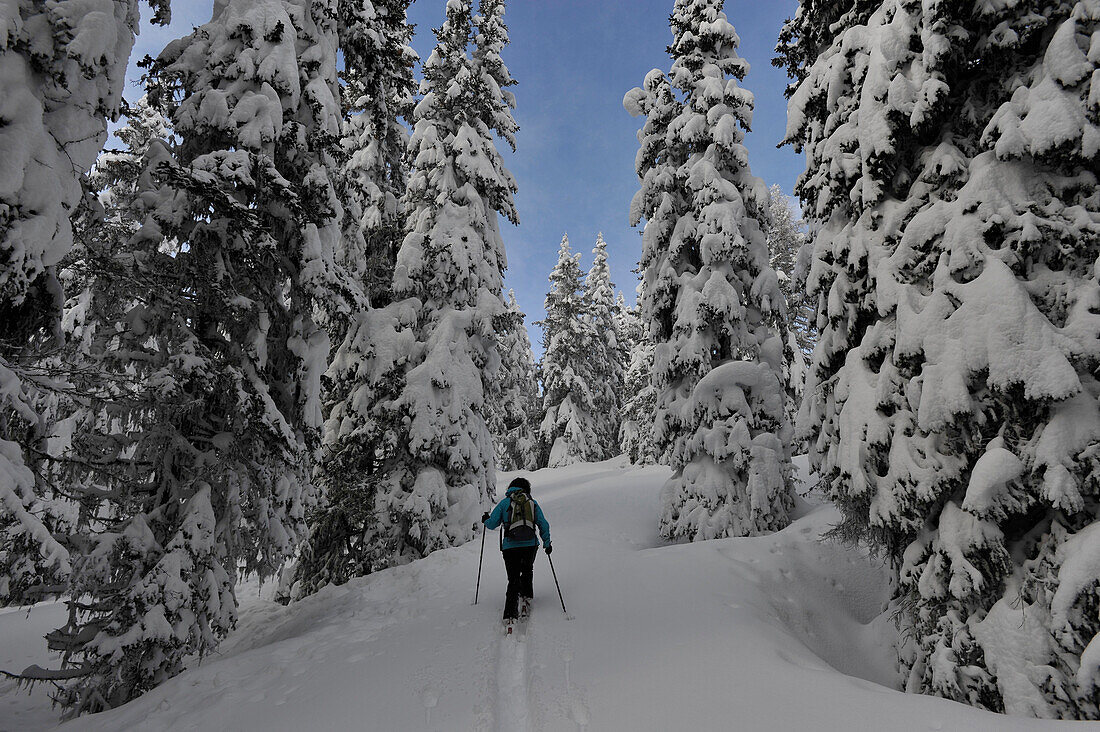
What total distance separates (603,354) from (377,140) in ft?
77.0

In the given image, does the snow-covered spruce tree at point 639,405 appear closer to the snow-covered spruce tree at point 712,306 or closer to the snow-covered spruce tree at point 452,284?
the snow-covered spruce tree at point 712,306

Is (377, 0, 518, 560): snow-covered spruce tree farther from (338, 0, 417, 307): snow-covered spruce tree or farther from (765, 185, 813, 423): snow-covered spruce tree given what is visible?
(765, 185, 813, 423): snow-covered spruce tree

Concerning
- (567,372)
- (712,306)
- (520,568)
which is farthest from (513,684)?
(567,372)

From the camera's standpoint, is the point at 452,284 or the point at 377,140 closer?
the point at 452,284

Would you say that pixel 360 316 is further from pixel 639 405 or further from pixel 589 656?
A: pixel 639 405

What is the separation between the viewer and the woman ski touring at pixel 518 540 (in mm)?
7102

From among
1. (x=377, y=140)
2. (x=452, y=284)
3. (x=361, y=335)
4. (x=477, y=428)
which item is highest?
(x=377, y=140)

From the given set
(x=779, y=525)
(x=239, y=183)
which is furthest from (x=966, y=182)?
(x=239, y=183)

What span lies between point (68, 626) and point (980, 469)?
1050 cm

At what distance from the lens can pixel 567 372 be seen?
3284cm

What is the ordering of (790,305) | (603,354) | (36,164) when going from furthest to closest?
(603,354)
(790,305)
(36,164)

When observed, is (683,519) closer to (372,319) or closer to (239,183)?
(372,319)

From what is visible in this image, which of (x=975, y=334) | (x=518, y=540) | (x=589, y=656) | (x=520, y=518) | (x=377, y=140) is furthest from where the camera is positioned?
(x=377, y=140)

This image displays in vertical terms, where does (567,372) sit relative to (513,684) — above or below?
above
